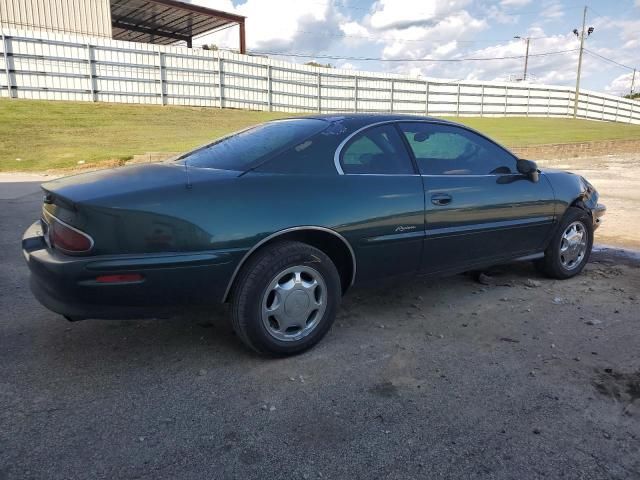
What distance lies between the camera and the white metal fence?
2056 centimetres

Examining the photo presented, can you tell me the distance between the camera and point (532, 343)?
333 cm

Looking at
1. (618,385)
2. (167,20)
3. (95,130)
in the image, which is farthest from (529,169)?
(167,20)

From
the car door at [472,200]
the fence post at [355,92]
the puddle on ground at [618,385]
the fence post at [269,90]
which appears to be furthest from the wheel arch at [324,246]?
the fence post at [355,92]

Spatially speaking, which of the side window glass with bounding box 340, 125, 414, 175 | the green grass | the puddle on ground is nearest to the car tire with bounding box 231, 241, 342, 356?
the side window glass with bounding box 340, 125, 414, 175

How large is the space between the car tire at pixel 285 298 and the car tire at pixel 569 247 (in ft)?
7.70

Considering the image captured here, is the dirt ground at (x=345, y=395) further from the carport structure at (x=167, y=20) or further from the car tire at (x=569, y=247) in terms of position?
the carport structure at (x=167, y=20)

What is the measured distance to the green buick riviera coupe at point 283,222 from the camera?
8.52 feet

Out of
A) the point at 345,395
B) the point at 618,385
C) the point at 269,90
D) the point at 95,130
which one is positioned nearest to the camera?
the point at 345,395

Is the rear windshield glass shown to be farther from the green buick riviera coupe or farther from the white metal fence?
the white metal fence

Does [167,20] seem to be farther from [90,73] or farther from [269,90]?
[90,73]

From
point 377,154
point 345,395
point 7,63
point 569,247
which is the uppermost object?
point 7,63

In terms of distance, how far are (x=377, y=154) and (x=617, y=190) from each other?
9377 millimetres

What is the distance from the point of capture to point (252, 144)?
11.2ft

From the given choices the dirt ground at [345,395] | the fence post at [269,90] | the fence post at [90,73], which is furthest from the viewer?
the fence post at [269,90]
